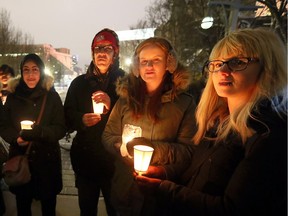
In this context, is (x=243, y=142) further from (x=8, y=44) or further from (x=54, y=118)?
(x=8, y=44)

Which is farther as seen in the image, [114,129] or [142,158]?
[114,129]

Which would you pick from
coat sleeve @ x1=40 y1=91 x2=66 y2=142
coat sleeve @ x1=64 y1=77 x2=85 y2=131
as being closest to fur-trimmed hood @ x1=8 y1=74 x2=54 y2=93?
coat sleeve @ x1=40 y1=91 x2=66 y2=142

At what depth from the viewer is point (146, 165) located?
196 cm

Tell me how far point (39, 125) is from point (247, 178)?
2.65 m

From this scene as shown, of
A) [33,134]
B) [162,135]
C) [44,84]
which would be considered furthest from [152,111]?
[44,84]

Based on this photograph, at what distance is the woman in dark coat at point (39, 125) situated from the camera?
11.2ft

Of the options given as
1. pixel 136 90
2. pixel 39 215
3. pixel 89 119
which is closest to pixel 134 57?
pixel 136 90

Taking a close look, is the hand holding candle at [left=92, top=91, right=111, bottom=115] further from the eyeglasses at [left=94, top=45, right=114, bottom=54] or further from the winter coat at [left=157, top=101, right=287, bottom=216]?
the winter coat at [left=157, top=101, right=287, bottom=216]

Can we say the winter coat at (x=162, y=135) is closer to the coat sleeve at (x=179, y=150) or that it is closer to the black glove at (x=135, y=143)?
the coat sleeve at (x=179, y=150)

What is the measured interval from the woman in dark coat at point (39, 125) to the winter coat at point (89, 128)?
248 millimetres

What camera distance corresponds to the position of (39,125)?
332cm

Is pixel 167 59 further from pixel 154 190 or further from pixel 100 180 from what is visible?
pixel 100 180

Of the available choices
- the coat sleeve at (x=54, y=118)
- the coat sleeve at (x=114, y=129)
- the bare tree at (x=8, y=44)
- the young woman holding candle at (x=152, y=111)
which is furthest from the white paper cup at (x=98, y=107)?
the bare tree at (x=8, y=44)

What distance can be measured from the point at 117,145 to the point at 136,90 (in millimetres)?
583
